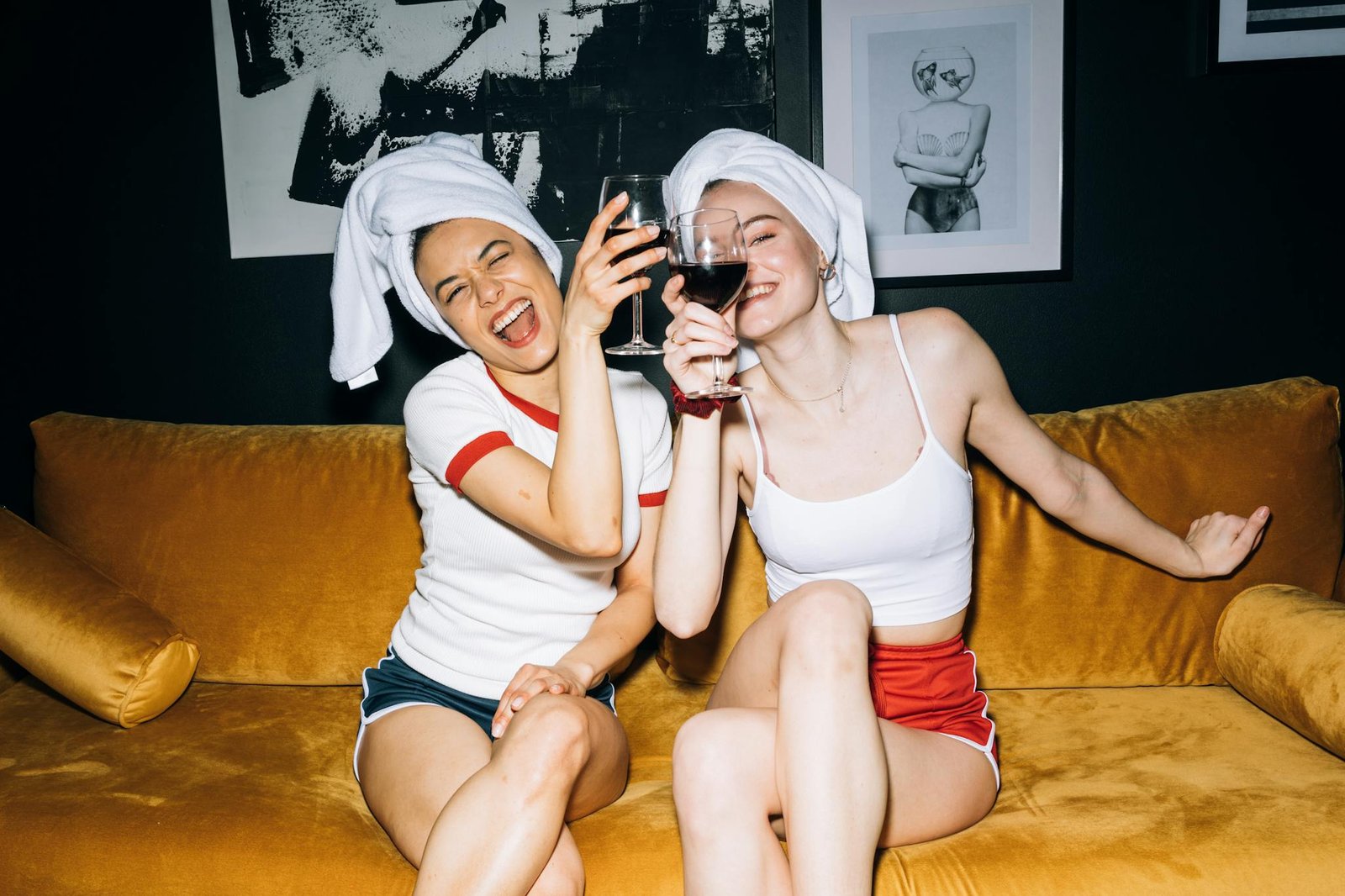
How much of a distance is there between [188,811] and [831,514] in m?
1.20

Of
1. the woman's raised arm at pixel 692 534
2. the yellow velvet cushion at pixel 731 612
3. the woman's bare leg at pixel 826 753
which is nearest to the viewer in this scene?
the woman's bare leg at pixel 826 753

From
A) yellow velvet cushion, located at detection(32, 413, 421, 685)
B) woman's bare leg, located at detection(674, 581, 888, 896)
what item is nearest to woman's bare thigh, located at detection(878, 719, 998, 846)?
woman's bare leg, located at detection(674, 581, 888, 896)

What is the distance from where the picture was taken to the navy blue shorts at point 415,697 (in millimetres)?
1690

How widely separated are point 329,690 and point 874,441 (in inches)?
53.4

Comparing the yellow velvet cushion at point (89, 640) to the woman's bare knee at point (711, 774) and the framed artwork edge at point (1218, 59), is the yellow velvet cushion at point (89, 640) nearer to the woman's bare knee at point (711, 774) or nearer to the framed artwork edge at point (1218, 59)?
the woman's bare knee at point (711, 774)

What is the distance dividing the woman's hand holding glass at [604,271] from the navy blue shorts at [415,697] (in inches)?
26.9

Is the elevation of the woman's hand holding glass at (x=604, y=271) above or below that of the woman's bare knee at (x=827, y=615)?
above

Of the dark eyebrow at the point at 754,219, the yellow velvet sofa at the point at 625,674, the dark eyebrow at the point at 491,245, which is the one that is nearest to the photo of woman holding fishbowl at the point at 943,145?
the yellow velvet sofa at the point at 625,674

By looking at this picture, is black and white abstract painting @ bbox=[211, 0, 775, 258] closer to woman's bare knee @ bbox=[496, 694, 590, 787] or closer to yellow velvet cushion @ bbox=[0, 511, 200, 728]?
yellow velvet cushion @ bbox=[0, 511, 200, 728]

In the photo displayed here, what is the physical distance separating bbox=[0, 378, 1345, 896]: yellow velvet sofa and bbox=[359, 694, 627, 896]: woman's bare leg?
9 centimetres

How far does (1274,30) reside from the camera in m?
2.28

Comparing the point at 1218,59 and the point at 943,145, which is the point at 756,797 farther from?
the point at 1218,59

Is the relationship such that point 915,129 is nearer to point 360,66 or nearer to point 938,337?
point 938,337

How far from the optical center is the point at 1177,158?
2.35 m
